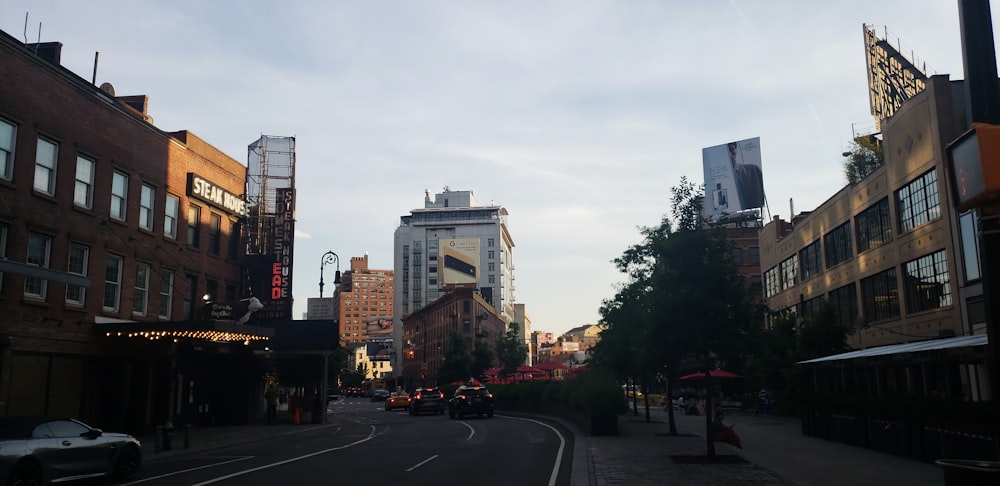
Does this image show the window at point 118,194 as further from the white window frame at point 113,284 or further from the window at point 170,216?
the window at point 170,216

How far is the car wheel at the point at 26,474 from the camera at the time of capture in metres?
13.6

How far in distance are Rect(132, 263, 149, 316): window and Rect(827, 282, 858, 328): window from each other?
3331 centimetres

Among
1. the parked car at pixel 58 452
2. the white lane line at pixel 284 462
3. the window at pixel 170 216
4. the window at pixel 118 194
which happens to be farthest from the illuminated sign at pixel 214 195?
the parked car at pixel 58 452

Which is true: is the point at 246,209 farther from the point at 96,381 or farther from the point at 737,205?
the point at 737,205

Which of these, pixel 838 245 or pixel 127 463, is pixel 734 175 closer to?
pixel 838 245

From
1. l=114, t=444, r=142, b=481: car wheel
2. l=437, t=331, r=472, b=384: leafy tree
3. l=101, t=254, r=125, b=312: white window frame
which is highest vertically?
l=101, t=254, r=125, b=312: white window frame

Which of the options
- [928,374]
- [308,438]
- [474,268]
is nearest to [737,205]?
[928,374]

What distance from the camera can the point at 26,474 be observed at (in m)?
13.9

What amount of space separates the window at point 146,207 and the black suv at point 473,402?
18.8 meters

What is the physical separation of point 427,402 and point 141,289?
23035 millimetres

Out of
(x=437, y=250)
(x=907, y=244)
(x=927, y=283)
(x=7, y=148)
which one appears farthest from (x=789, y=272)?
(x=437, y=250)

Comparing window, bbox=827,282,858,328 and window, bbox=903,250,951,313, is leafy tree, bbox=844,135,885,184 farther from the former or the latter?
window, bbox=903,250,951,313

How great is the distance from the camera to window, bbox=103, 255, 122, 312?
95.8 feet

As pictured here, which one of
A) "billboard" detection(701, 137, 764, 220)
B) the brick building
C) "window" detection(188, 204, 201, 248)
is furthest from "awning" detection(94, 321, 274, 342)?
"billboard" detection(701, 137, 764, 220)
